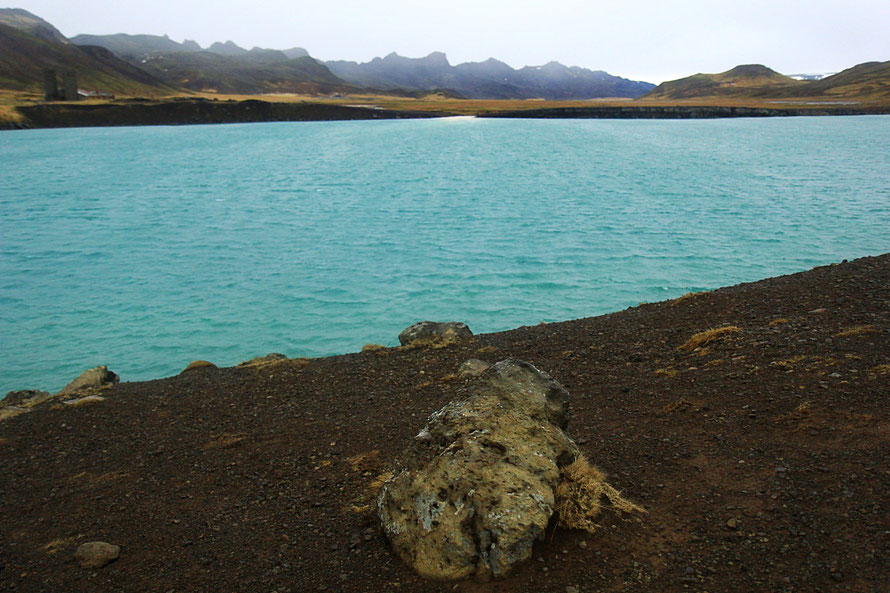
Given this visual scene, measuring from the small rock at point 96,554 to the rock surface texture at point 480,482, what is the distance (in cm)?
277

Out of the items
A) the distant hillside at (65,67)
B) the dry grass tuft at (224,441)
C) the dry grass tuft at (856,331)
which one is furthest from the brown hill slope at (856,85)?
the distant hillside at (65,67)

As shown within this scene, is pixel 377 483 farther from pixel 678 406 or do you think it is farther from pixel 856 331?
pixel 856 331

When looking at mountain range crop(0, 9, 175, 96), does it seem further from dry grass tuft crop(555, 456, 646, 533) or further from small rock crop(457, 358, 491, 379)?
dry grass tuft crop(555, 456, 646, 533)

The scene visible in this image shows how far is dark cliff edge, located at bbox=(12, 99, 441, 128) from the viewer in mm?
94038

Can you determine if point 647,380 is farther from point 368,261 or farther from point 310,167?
point 310,167

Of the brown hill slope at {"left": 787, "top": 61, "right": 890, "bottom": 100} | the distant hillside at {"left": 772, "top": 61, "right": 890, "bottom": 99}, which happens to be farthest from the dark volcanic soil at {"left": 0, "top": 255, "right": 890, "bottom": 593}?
the distant hillside at {"left": 772, "top": 61, "right": 890, "bottom": 99}

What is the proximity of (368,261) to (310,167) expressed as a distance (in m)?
34.9

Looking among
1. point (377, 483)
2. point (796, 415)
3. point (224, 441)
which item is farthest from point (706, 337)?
point (224, 441)

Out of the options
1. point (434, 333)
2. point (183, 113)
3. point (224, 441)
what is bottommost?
point (224, 441)

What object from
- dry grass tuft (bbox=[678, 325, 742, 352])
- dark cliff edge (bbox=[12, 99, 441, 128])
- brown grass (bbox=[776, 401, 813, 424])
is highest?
dark cliff edge (bbox=[12, 99, 441, 128])

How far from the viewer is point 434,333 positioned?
1307 centimetres

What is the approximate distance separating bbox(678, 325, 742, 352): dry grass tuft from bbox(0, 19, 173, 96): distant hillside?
148402mm

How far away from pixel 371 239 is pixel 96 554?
87.2ft

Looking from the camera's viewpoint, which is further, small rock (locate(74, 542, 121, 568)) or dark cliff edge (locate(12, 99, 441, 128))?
dark cliff edge (locate(12, 99, 441, 128))
